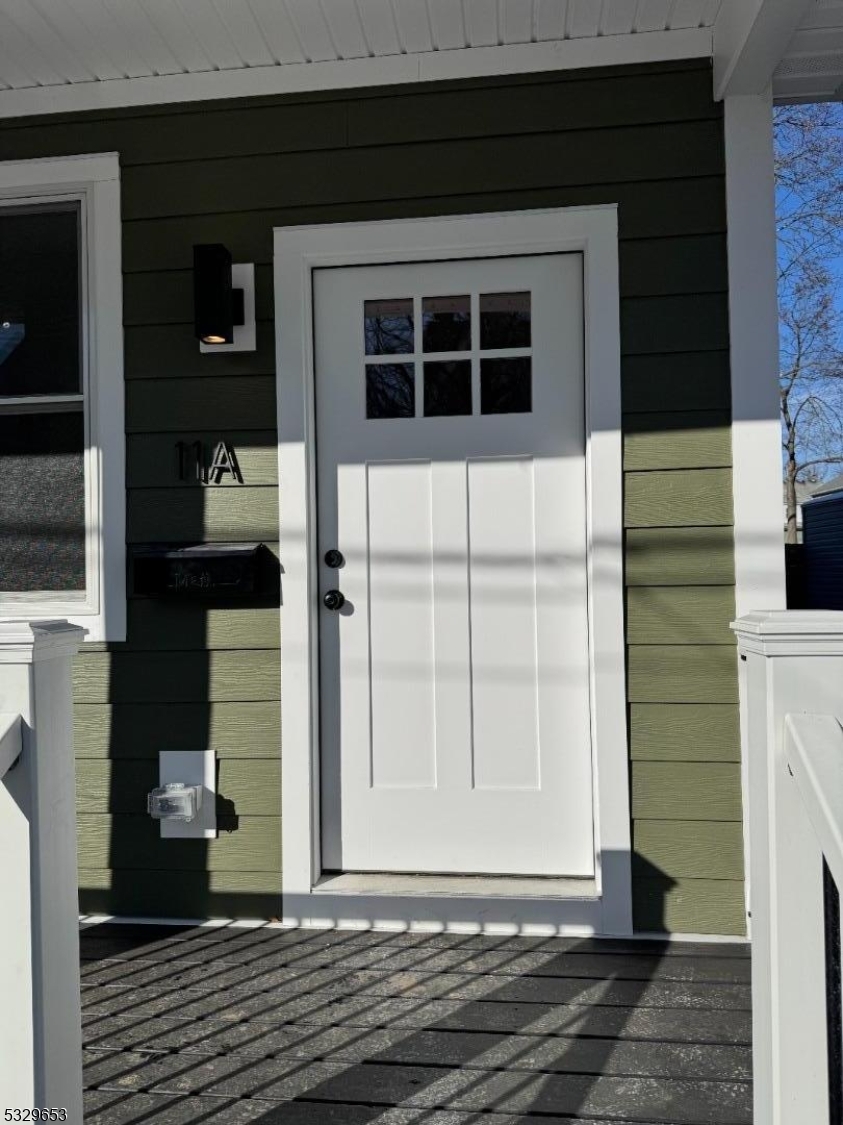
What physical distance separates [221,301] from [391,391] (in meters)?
0.58

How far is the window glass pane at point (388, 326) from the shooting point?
2885mm

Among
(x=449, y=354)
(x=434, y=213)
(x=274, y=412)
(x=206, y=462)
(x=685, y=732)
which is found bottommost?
(x=685, y=732)

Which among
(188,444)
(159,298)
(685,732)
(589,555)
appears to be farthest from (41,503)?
(685,732)

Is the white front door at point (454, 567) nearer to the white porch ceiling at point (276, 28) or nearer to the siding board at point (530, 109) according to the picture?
the siding board at point (530, 109)

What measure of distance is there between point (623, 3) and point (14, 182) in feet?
6.33

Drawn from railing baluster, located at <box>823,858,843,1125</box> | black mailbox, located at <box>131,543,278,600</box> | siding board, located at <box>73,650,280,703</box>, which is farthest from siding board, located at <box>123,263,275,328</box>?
railing baluster, located at <box>823,858,843,1125</box>

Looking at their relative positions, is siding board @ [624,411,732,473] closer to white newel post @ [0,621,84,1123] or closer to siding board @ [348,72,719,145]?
siding board @ [348,72,719,145]

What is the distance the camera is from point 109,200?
9.54 feet

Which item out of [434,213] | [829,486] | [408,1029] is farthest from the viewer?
[829,486]

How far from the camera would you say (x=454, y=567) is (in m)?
2.85

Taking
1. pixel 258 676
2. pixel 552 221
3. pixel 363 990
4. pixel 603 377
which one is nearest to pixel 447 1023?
pixel 363 990

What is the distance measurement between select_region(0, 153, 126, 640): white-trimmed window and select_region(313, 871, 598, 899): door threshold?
3.43 feet

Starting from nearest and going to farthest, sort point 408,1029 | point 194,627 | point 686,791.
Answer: point 408,1029, point 686,791, point 194,627

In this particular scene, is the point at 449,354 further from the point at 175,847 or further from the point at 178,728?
the point at 175,847
